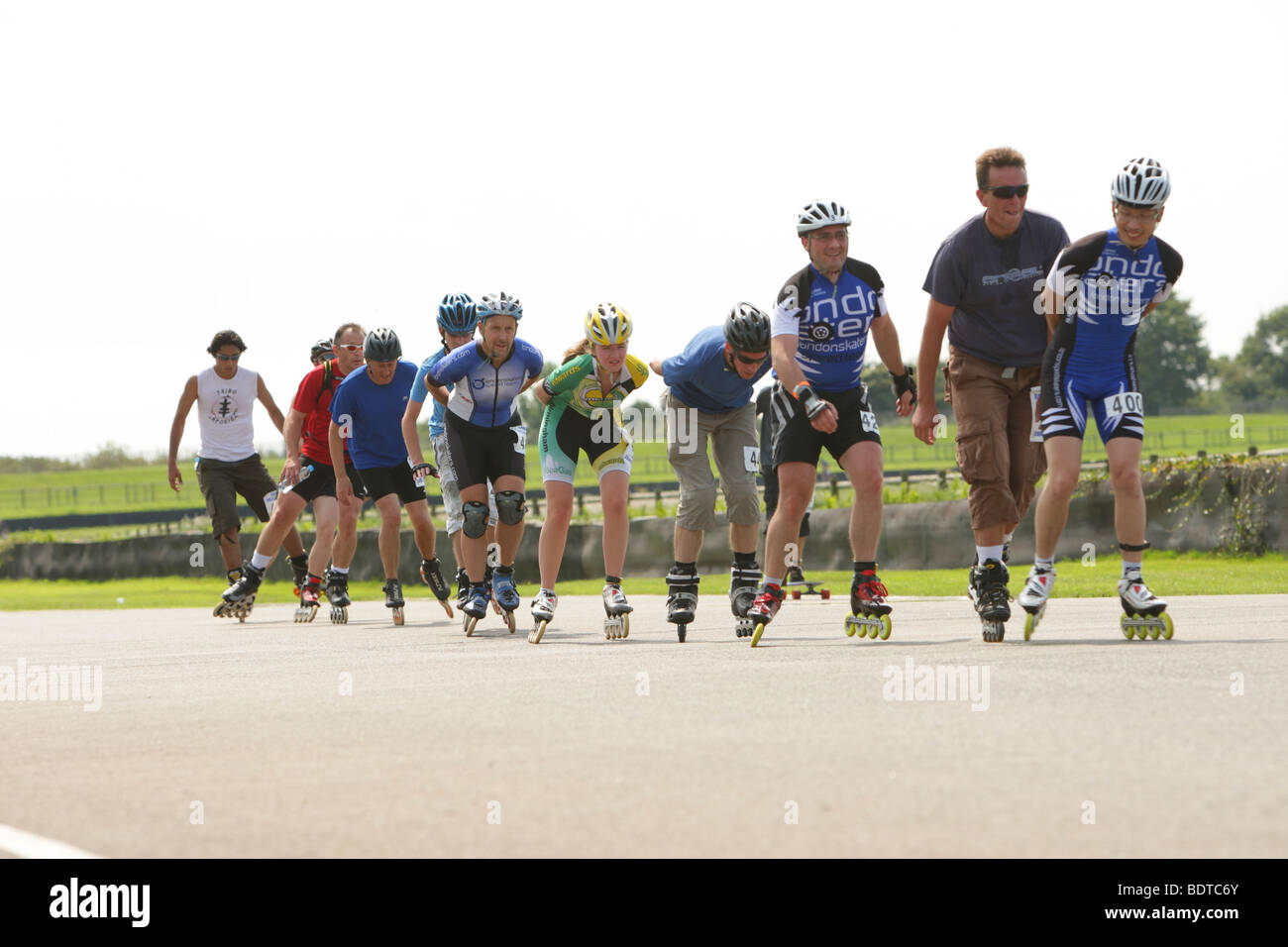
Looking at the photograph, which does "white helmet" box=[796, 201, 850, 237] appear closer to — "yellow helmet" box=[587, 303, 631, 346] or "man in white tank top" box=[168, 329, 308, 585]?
"yellow helmet" box=[587, 303, 631, 346]

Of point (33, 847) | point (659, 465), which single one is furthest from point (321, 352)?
point (659, 465)

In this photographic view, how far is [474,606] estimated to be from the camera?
36.2 feet

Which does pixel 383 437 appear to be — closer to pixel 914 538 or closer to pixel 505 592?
pixel 505 592

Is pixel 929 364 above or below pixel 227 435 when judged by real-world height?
below

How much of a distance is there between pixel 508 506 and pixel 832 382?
3119 millimetres

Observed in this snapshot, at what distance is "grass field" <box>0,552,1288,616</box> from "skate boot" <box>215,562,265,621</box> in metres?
2.47

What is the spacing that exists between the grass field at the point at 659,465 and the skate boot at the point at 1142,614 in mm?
51940

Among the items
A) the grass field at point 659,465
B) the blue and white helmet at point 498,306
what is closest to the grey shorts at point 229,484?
the blue and white helmet at point 498,306

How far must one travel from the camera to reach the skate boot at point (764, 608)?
29.1 ft

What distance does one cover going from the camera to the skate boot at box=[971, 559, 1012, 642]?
8227 millimetres

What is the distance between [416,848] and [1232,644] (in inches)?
200
